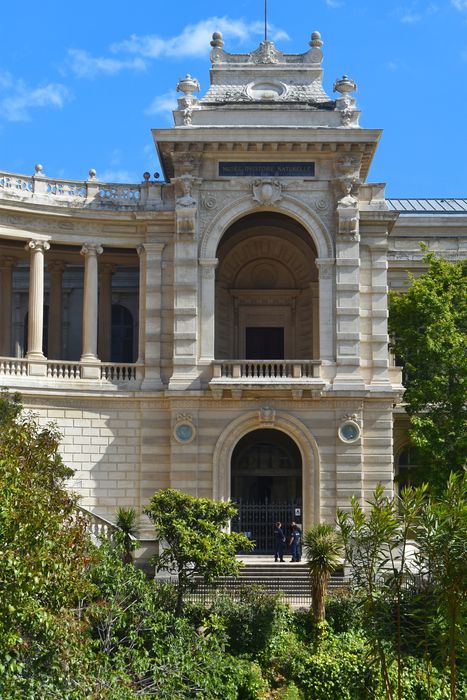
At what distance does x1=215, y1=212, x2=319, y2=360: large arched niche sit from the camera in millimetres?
47781

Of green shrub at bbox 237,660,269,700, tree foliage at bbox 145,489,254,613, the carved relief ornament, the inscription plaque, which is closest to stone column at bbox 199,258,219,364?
the carved relief ornament

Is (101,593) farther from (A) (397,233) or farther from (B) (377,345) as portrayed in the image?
(A) (397,233)

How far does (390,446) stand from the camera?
42312 mm

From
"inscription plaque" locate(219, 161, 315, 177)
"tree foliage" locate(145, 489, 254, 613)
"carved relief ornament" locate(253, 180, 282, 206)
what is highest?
"inscription plaque" locate(219, 161, 315, 177)

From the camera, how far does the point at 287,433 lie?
139 ft

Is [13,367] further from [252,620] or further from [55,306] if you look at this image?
[252,620]

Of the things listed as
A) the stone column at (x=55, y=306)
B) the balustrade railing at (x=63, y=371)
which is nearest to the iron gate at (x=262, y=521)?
the balustrade railing at (x=63, y=371)

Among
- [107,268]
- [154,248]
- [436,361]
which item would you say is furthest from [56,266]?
[436,361]

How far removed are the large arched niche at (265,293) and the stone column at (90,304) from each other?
569 cm

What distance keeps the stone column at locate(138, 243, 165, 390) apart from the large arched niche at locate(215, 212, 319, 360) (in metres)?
4.31

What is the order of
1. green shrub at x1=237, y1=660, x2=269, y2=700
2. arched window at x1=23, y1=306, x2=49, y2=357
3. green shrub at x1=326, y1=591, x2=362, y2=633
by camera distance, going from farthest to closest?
arched window at x1=23, y1=306, x2=49, y2=357
green shrub at x1=326, y1=591, x2=362, y2=633
green shrub at x1=237, y1=660, x2=269, y2=700

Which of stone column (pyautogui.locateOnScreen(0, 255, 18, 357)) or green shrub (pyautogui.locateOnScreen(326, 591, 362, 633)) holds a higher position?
stone column (pyautogui.locateOnScreen(0, 255, 18, 357))

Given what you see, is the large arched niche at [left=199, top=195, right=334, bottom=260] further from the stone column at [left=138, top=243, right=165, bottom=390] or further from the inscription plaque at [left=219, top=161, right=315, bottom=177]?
the stone column at [left=138, top=243, right=165, bottom=390]

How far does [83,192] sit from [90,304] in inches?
177
